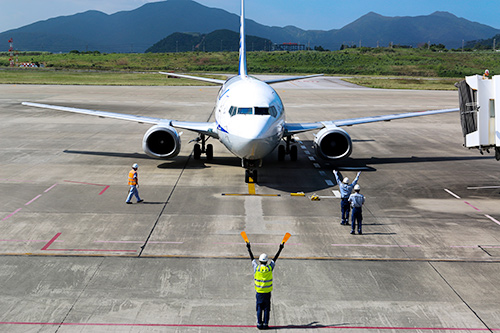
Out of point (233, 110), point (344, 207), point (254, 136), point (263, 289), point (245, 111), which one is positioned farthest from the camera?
point (233, 110)

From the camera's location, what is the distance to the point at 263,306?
406 inches

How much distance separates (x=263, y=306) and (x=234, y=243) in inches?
189

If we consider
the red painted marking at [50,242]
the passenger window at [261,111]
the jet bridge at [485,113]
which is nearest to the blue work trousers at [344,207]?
the passenger window at [261,111]

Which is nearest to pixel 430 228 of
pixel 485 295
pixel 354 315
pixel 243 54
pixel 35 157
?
pixel 485 295

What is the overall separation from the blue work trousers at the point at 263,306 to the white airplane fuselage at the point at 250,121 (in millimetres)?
9877

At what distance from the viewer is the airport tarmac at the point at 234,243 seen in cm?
1095

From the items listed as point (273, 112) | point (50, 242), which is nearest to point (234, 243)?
point (50, 242)

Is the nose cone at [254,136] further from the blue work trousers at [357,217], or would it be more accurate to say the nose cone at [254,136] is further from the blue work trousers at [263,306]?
the blue work trousers at [263,306]

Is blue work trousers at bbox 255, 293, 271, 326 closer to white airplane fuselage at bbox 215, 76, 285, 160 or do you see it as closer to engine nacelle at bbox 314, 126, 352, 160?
white airplane fuselage at bbox 215, 76, 285, 160

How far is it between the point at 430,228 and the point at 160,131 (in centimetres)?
1341

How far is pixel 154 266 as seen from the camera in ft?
43.5

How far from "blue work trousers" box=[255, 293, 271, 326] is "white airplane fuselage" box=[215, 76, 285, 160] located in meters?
9.88

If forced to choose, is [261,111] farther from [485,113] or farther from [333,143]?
[485,113]

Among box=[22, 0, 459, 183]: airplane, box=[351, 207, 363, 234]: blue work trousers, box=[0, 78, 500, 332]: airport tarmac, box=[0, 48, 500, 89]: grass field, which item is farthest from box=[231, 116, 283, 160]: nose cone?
box=[0, 48, 500, 89]: grass field
